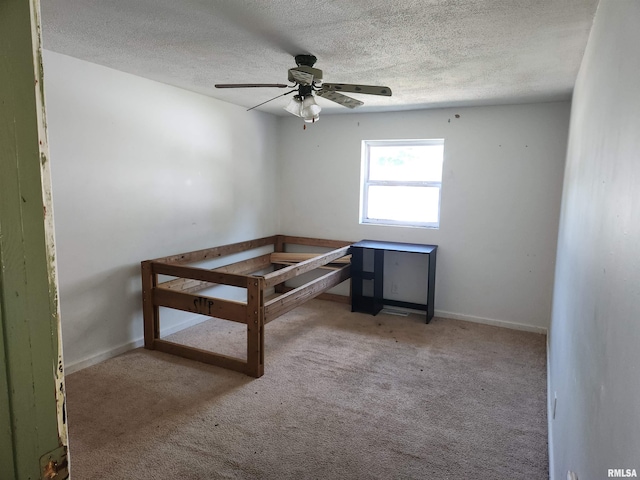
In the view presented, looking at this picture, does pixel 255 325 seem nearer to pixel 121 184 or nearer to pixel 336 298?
pixel 121 184

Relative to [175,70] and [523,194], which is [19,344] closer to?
[175,70]

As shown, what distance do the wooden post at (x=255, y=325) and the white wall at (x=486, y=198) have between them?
226cm

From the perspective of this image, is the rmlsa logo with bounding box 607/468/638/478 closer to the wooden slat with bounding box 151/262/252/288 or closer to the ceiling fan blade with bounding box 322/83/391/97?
the ceiling fan blade with bounding box 322/83/391/97

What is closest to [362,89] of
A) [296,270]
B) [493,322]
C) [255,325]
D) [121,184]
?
[296,270]

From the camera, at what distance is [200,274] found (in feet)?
10.9

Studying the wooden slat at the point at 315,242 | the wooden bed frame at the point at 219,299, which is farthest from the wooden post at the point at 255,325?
the wooden slat at the point at 315,242

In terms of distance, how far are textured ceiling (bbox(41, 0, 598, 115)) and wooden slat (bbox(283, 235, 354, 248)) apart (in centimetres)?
215

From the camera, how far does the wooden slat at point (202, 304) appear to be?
10.3ft

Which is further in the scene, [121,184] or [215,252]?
[215,252]

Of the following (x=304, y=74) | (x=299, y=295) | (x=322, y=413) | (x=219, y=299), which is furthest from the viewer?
(x=299, y=295)

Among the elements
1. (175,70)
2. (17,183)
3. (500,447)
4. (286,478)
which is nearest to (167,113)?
(175,70)

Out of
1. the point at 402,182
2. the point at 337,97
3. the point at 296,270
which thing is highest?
the point at 337,97

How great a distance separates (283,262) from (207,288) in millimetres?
1125

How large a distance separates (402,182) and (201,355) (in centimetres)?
294
